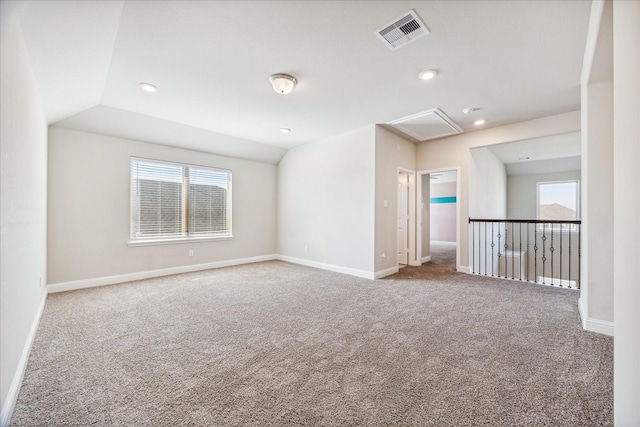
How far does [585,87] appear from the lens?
2621 millimetres

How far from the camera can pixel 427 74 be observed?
2.88 meters

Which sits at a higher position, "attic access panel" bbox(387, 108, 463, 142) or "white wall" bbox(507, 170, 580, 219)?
"attic access panel" bbox(387, 108, 463, 142)

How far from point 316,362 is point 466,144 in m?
4.88

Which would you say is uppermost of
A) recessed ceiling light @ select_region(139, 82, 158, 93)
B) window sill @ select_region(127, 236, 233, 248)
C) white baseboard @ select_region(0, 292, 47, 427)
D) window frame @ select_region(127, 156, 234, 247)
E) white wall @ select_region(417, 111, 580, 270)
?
recessed ceiling light @ select_region(139, 82, 158, 93)

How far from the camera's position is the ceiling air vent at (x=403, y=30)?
6.71ft

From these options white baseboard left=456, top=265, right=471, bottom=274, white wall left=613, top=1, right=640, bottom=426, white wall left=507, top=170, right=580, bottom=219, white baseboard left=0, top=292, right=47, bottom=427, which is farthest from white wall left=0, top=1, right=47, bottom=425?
white wall left=507, top=170, right=580, bottom=219

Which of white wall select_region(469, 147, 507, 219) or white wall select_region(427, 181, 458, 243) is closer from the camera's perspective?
white wall select_region(469, 147, 507, 219)

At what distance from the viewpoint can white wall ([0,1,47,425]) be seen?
1.51 m

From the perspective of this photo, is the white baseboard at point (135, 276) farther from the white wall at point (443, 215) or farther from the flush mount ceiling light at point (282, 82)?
the white wall at point (443, 215)

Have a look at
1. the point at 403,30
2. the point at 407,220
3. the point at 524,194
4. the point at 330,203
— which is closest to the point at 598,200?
the point at 403,30

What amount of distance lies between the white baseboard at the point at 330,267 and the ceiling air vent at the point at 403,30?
3.40m

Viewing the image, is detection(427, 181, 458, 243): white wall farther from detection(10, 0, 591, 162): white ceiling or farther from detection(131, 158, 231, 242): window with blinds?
detection(131, 158, 231, 242): window with blinds

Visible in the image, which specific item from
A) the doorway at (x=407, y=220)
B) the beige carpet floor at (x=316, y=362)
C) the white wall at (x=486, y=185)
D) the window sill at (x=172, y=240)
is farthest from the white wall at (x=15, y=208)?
the white wall at (x=486, y=185)

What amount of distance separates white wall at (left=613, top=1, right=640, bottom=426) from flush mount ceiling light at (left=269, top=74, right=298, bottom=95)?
8.07 ft
